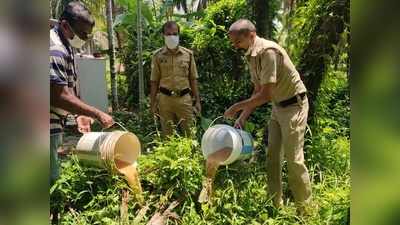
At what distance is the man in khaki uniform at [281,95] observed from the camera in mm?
3893

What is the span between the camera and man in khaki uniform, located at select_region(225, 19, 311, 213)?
153 inches

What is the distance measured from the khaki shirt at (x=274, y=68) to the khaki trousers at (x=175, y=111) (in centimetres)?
186

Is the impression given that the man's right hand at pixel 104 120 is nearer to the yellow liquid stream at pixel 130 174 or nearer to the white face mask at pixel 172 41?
the yellow liquid stream at pixel 130 174

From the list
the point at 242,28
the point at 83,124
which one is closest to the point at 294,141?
the point at 242,28

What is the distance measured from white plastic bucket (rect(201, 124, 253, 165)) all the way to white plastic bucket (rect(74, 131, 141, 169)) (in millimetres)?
579

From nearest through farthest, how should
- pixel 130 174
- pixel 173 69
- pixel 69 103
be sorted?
pixel 69 103 < pixel 130 174 < pixel 173 69

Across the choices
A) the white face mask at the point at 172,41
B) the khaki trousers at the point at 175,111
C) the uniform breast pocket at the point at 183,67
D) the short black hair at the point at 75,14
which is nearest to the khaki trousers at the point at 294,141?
the short black hair at the point at 75,14

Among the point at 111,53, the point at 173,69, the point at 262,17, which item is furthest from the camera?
the point at 111,53

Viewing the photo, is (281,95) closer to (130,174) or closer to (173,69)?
(130,174)

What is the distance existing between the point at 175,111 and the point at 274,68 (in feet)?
7.39

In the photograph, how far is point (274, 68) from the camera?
152 inches
